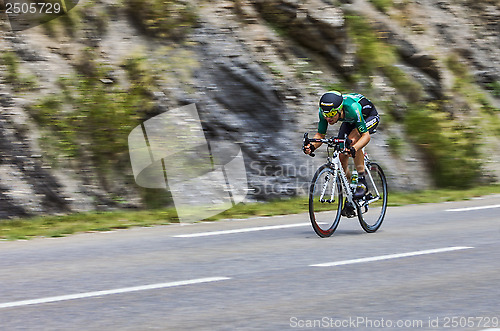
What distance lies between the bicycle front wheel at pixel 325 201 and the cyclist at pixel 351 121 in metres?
0.24

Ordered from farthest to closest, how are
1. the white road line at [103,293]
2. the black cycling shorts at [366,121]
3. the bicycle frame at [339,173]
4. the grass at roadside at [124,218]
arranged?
the grass at roadside at [124,218] < the black cycling shorts at [366,121] < the bicycle frame at [339,173] < the white road line at [103,293]

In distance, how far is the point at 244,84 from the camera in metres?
16.1

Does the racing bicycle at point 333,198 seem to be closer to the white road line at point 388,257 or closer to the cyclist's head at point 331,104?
the cyclist's head at point 331,104

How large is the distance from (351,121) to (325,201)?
111 cm

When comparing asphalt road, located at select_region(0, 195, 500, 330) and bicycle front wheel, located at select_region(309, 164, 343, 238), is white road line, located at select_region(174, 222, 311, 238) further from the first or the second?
bicycle front wheel, located at select_region(309, 164, 343, 238)

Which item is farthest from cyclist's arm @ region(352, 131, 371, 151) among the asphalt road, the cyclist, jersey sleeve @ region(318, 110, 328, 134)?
the asphalt road

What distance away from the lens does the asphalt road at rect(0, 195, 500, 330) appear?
247 inches

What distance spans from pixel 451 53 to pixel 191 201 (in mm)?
8340

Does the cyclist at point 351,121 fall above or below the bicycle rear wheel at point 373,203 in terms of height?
above

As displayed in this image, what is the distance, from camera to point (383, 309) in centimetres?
648

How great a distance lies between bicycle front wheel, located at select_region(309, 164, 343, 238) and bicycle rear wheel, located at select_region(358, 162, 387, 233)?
43cm

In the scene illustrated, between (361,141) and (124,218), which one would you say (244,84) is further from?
(361,141)

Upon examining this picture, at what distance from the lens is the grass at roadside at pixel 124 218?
11.7 meters

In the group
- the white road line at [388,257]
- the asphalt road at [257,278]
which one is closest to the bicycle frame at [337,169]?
the asphalt road at [257,278]
